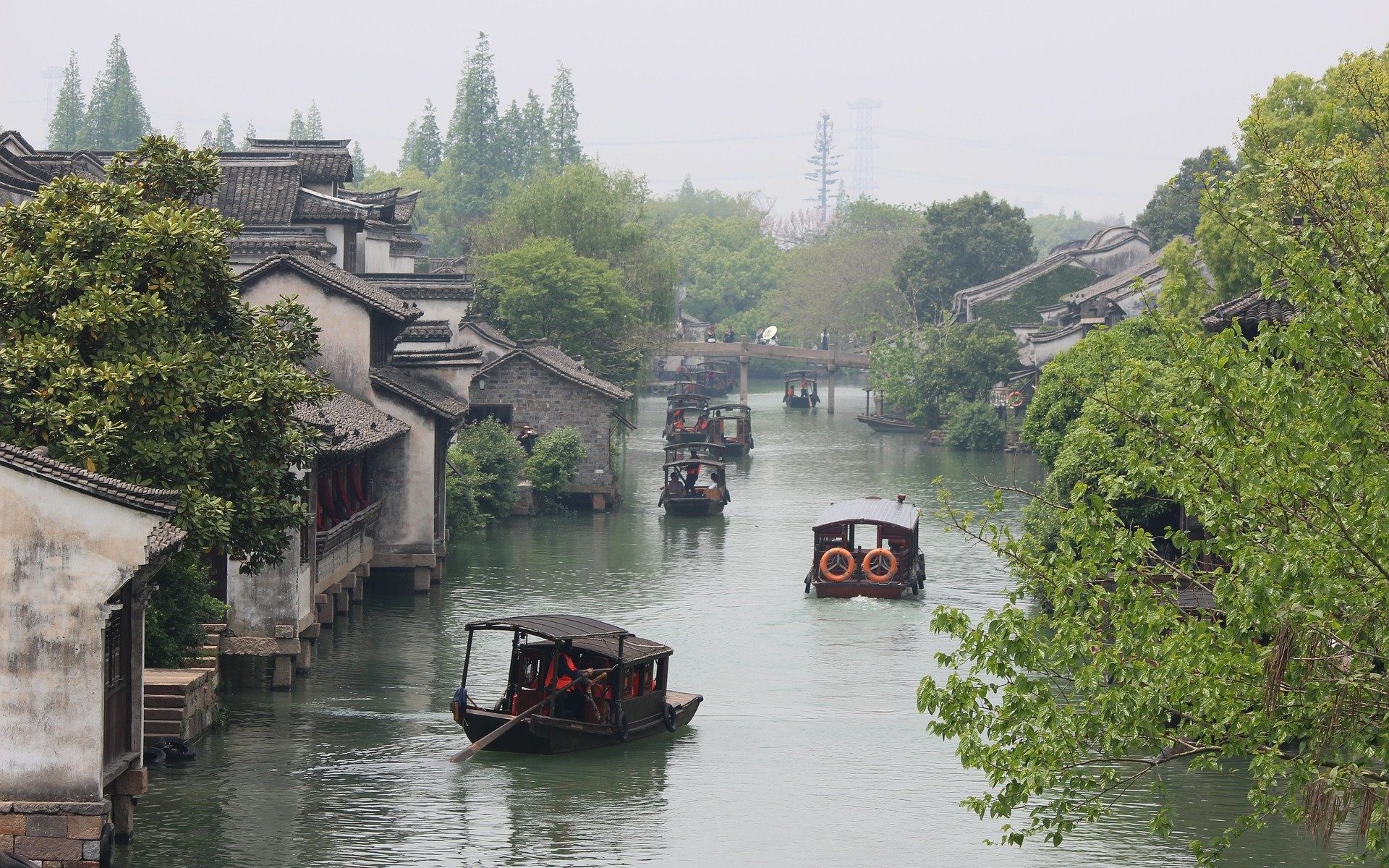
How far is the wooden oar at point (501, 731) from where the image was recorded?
23.3 metres

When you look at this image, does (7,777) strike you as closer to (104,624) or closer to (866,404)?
(104,624)

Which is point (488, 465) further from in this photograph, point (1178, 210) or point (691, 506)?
point (1178, 210)

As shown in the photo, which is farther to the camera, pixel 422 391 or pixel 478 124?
pixel 478 124

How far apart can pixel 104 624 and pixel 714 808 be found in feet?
28.3

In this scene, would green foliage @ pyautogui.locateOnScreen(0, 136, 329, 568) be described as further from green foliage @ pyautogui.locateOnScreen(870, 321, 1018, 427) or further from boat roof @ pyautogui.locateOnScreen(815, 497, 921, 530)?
green foliage @ pyautogui.locateOnScreen(870, 321, 1018, 427)

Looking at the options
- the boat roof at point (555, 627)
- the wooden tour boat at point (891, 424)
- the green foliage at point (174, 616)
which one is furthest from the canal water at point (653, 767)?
the wooden tour boat at point (891, 424)

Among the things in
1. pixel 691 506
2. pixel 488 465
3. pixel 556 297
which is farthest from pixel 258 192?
pixel 556 297

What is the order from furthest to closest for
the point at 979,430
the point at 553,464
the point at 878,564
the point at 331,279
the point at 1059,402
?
the point at 979,430, the point at 553,464, the point at 1059,402, the point at 878,564, the point at 331,279

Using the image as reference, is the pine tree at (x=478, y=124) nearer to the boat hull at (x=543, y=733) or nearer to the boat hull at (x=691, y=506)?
the boat hull at (x=691, y=506)

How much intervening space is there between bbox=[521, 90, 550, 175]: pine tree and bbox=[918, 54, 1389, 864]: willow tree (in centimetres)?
11014

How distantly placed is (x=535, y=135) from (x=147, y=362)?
106809mm

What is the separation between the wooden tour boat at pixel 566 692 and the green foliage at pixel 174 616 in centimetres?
359

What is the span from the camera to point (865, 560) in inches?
1476

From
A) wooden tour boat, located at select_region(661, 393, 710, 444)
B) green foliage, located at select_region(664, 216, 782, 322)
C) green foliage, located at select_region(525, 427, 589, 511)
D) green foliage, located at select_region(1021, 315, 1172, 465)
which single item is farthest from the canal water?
green foliage, located at select_region(664, 216, 782, 322)
